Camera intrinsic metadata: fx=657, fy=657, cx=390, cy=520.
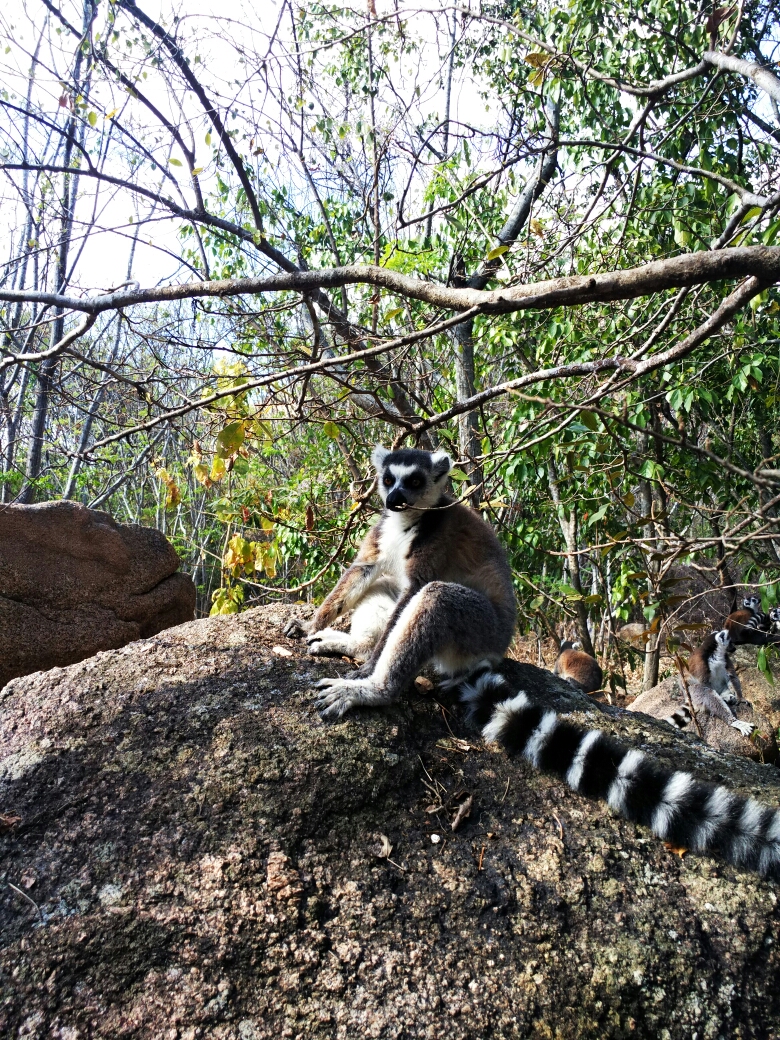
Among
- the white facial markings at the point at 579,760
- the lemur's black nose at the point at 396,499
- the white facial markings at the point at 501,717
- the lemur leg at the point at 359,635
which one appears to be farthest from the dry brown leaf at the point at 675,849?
the lemur's black nose at the point at 396,499

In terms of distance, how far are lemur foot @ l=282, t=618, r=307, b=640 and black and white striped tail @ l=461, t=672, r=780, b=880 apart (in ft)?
3.50

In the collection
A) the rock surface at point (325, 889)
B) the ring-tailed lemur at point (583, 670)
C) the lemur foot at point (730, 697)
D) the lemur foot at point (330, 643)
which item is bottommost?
the lemur foot at point (730, 697)

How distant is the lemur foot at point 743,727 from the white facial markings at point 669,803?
616 centimetres

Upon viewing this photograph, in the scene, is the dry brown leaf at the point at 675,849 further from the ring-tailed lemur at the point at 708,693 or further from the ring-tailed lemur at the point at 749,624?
the ring-tailed lemur at the point at 749,624

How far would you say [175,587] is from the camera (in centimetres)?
552

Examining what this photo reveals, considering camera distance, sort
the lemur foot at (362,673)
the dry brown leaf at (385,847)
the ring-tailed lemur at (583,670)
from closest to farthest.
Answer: the dry brown leaf at (385,847)
the lemur foot at (362,673)
the ring-tailed lemur at (583,670)

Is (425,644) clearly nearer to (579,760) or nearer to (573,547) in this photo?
(579,760)

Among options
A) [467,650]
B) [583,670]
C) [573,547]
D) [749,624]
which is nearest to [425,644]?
[467,650]

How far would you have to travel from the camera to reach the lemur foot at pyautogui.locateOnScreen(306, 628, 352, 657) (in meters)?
3.35

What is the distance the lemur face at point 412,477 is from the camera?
3928mm

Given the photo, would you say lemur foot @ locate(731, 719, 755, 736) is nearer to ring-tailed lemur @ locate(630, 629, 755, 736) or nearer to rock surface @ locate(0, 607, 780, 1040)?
ring-tailed lemur @ locate(630, 629, 755, 736)

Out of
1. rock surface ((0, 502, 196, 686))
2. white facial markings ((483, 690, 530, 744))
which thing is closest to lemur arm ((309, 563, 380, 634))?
white facial markings ((483, 690, 530, 744))

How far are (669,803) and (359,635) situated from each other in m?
1.59

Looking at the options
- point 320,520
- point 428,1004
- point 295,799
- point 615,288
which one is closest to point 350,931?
point 428,1004
